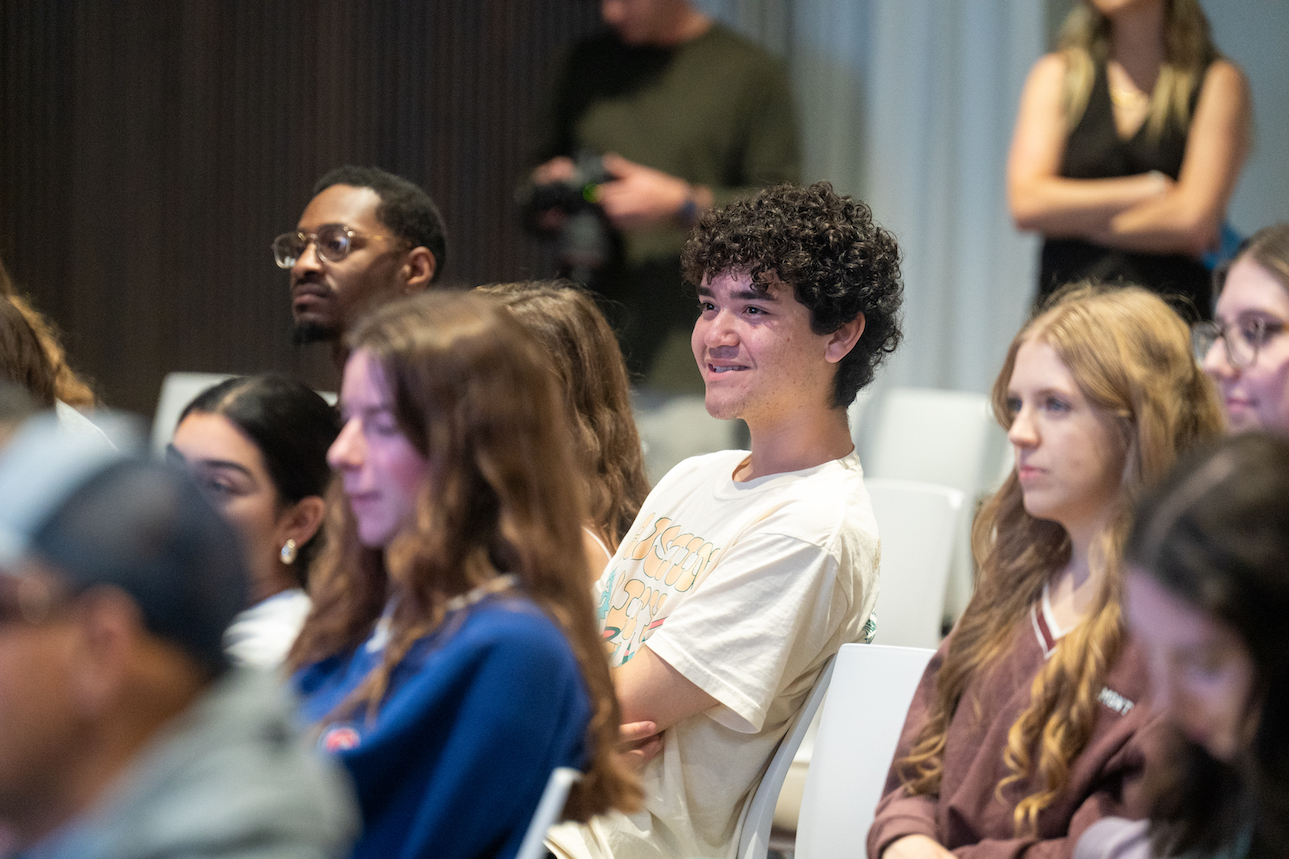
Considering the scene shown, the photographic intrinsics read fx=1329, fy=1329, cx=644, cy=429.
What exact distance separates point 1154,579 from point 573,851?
0.97m

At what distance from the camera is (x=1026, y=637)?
167cm

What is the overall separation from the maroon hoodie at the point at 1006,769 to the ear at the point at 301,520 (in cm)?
89

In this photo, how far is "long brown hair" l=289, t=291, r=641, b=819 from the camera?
4.33ft

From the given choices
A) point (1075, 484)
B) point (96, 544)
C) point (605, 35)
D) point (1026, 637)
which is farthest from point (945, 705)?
point (605, 35)

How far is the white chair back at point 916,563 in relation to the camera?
2643 millimetres

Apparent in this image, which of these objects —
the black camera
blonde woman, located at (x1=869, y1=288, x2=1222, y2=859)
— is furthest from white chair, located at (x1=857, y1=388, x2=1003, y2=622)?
blonde woman, located at (x1=869, y1=288, x2=1222, y2=859)

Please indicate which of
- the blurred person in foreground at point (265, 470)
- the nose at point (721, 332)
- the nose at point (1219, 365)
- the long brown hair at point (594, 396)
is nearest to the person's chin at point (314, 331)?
the long brown hair at point (594, 396)

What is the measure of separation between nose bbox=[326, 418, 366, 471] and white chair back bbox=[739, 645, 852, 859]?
2.45 ft

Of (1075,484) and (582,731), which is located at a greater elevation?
(1075,484)

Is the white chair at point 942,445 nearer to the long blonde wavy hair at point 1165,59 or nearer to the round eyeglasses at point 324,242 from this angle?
the long blonde wavy hair at point 1165,59

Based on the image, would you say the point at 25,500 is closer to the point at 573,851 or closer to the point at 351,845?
the point at 351,845

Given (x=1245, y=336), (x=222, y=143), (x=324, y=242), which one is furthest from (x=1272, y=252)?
(x=222, y=143)

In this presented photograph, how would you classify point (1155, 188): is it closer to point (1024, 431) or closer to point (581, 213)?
point (581, 213)

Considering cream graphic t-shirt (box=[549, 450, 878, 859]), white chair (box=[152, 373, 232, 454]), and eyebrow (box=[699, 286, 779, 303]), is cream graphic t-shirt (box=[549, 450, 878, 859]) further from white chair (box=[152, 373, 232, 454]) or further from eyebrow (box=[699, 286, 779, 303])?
white chair (box=[152, 373, 232, 454])
